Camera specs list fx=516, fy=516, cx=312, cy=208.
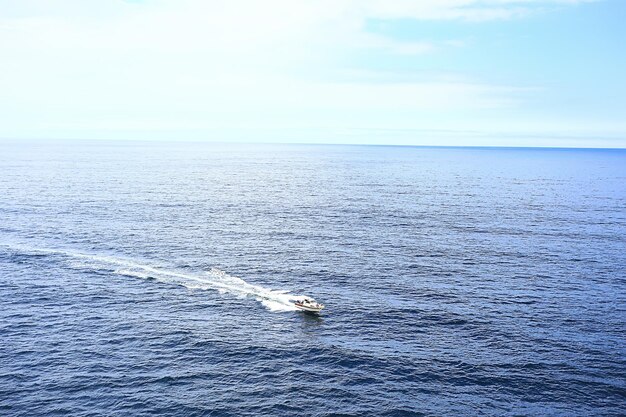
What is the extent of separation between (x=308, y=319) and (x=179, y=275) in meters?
33.2

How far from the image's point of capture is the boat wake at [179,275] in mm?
93938

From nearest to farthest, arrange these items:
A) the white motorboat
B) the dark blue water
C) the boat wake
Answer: the dark blue water, the white motorboat, the boat wake

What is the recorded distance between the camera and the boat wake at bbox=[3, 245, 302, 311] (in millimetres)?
93938

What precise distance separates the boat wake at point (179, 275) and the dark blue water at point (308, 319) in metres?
0.55

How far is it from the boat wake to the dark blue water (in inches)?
21.5

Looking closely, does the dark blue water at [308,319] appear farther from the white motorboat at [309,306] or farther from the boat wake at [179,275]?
the white motorboat at [309,306]

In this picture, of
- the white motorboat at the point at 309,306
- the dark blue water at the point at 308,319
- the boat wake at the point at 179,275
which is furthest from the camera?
the boat wake at the point at 179,275

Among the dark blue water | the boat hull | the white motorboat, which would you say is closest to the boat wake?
the dark blue water

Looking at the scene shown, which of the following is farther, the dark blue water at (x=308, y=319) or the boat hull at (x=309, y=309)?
the boat hull at (x=309, y=309)

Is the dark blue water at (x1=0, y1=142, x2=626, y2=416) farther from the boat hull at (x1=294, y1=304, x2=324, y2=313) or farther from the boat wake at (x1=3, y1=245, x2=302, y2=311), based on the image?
the boat hull at (x1=294, y1=304, x2=324, y2=313)

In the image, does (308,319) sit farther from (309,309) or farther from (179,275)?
(179,275)

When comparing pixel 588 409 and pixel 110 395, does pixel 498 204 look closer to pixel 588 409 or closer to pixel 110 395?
pixel 588 409

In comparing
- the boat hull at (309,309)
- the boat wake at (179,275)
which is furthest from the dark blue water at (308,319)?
the boat hull at (309,309)

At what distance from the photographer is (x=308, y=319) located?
280 feet
